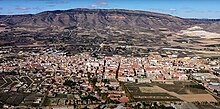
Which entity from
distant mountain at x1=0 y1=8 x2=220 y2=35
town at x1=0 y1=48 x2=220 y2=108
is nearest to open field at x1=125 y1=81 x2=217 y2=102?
town at x1=0 y1=48 x2=220 y2=108

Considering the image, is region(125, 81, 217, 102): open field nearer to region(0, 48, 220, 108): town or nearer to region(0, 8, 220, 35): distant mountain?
region(0, 48, 220, 108): town

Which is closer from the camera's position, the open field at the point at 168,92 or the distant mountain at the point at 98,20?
the open field at the point at 168,92

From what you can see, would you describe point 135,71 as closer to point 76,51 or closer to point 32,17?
point 76,51

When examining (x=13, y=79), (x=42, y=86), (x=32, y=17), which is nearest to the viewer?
(x=42, y=86)

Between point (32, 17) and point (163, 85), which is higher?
point (32, 17)

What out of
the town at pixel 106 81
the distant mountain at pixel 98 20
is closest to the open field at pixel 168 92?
the town at pixel 106 81

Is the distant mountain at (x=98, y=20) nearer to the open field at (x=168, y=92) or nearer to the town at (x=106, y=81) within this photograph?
the town at (x=106, y=81)

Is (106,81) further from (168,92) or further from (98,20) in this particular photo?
(98,20)

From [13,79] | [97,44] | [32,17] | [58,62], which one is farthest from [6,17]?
[13,79]
